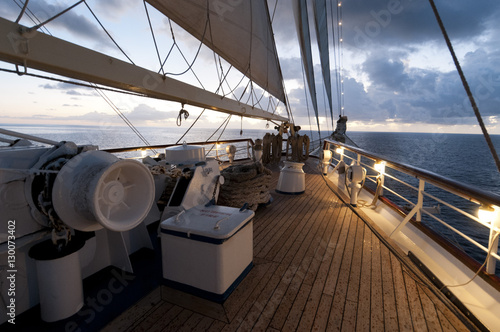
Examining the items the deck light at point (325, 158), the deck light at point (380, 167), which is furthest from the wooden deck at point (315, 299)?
the deck light at point (325, 158)

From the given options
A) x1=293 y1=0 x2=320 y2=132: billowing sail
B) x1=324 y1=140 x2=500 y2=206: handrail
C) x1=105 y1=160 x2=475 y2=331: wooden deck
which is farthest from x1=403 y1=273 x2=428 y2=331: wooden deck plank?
x1=293 y1=0 x2=320 y2=132: billowing sail

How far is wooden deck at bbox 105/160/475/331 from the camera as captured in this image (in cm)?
168

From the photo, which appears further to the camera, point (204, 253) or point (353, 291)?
point (353, 291)

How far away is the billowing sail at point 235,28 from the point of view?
4023 millimetres

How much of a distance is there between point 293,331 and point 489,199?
1598 millimetres

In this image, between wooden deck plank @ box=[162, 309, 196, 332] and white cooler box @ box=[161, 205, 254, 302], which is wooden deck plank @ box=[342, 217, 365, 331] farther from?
wooden deck plank @ box=[162, 309, 196, 332]

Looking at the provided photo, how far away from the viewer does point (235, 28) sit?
5.20 meters

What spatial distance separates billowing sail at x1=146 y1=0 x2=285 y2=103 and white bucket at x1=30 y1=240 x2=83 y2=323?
9.59 feet

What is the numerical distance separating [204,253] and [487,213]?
6.91 ft

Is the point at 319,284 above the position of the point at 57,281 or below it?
below

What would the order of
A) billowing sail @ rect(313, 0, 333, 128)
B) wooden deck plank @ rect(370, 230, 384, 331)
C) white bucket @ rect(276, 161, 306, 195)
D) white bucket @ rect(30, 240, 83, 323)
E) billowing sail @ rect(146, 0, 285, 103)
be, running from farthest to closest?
billowing sail @ rect(313, 0, 333, 128) < white bucket @ rect(276, 161, 306, 195) < billowing sail @ rect(146, 0, 285, 103) < wooden deck plank @ rect(370, 230, 384, 331) < white bucket @ rect(30, 240, 83, 323)

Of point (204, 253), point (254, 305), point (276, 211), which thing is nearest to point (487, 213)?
point (254, 305)

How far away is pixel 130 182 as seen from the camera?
1714mm

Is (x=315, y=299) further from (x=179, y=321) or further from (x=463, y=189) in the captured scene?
(x=463, y=189)
